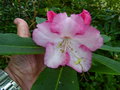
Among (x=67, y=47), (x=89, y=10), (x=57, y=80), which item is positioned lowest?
(x=57, y=80)

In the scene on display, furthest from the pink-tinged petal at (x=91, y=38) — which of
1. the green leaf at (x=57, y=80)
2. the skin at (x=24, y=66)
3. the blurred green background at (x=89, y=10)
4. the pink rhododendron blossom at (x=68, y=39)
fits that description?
the blurred green background at (x=89, y=10)

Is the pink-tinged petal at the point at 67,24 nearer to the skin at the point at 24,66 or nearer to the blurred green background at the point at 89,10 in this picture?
the skin at the point at 24,66

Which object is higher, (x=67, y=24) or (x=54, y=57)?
(x=67, y=24)

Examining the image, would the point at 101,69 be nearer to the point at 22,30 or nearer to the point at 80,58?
the point at 80,58

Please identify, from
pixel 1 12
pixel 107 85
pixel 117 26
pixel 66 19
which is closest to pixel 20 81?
pixel 66 19

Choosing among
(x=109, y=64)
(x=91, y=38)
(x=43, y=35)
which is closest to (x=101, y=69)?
(x=109, y=64)

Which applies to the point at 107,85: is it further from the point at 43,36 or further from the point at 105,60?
the point at 43,36

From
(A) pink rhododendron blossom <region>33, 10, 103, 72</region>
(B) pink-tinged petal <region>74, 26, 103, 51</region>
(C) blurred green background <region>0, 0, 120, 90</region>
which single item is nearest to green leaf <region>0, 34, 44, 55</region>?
(A) pink rhododendron blossom <region>33, 10, 103, 72</region>
